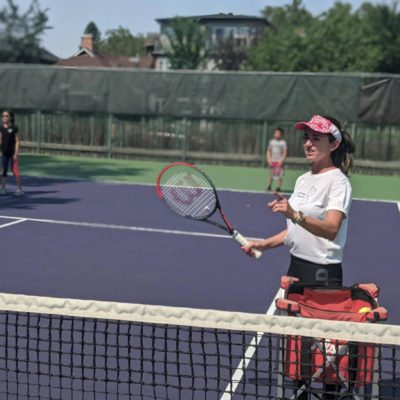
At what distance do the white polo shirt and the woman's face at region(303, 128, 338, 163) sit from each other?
4.1 inches

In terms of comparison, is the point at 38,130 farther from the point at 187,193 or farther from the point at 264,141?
the point at 187,193

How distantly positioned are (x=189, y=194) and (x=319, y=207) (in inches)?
61.8

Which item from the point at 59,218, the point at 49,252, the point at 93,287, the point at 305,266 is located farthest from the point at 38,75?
the point at 305,266

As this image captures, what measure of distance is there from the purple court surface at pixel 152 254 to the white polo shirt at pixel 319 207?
292cm

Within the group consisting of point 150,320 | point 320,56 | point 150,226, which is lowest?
point 150,226

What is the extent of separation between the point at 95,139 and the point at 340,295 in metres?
21.0

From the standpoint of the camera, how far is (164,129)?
2378 centimetres

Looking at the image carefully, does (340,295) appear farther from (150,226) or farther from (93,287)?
(150,226)

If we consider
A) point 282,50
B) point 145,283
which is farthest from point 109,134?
point 282,50

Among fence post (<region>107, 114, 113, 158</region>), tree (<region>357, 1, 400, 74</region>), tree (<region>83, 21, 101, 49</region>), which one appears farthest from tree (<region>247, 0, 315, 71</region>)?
tree (<region>83, 21, 101, 49</region>)

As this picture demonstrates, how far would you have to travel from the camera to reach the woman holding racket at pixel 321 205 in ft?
13.6

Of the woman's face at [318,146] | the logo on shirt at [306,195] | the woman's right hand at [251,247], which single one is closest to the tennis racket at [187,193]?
the woman's right hand at [251,247]

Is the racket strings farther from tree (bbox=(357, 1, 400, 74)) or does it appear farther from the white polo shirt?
tree (bbox=(357, 1, 400, 74))

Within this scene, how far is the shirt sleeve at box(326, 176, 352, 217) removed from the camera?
4145mm
